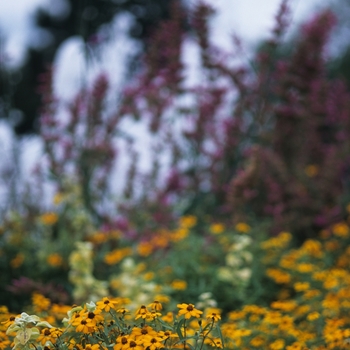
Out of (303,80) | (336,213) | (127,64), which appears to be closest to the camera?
(336,213)

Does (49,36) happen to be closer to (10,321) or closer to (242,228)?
(242,228)

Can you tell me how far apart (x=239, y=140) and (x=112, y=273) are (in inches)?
67.8

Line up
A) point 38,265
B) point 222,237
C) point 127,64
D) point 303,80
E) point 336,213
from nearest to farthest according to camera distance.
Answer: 1. point 38,265
2. point 222,237
3. point 336,213
4. point 303,80
5. point 127,64

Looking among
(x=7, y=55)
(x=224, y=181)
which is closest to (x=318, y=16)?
(x=224, y=181)

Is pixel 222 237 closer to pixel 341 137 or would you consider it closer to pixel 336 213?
pixel 336 213

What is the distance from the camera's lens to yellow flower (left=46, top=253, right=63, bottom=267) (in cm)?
358

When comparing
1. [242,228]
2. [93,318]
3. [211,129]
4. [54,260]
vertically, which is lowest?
[93,318]

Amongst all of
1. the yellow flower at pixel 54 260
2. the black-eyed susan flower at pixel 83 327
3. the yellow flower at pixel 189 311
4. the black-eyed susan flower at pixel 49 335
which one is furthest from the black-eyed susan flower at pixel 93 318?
the yellow flower at pixel 54 260

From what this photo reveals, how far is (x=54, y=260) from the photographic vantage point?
3572 millimetres

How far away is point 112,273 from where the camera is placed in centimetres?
383

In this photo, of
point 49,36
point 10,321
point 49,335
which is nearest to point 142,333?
point 49,335

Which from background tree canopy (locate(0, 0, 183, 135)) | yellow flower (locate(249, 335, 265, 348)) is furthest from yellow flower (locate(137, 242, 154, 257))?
background tree canopy (locate(0, 0, 183, 135))

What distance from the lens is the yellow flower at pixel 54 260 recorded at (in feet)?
11.7

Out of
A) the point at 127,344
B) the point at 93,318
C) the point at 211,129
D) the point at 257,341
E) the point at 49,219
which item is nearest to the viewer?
the point at 127,344
